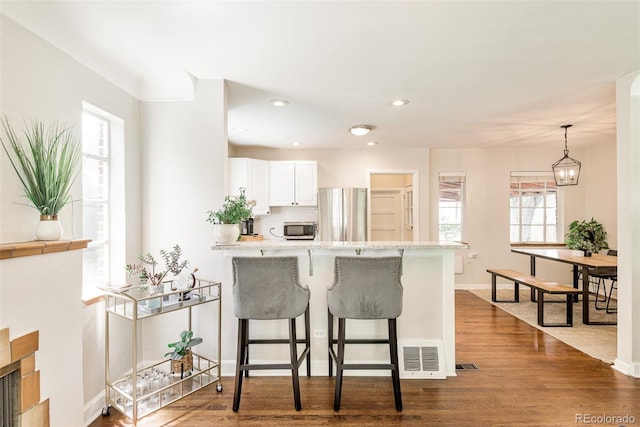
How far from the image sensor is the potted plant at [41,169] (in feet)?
5.32

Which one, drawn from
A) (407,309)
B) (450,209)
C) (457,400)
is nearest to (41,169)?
(407,309)

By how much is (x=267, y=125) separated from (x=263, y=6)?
7.51 ft

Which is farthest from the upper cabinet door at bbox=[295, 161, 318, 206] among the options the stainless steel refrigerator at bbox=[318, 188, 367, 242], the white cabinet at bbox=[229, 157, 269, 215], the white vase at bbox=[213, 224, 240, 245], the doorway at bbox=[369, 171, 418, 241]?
the white vase at bbox=[213, 224, 240, 245]

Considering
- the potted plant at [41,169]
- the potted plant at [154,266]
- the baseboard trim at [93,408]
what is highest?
the potted plant at [41,169]

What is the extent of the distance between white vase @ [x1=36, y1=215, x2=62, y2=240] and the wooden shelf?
1.2 inches

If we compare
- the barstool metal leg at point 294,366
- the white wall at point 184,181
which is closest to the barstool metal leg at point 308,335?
the barstool metal leg at point 294,366

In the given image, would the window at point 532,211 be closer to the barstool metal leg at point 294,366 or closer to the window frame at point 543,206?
the window frame at point 543,206

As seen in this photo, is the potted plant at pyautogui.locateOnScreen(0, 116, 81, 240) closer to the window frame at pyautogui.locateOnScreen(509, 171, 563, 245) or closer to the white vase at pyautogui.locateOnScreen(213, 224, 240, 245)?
the white vase at pyautogui.locateOnScreen(213, 224, 240, 245)

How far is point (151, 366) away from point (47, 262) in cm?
121

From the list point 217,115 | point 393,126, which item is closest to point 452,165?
point 393,126

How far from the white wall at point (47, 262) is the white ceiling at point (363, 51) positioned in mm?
154

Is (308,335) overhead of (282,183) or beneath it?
beneath

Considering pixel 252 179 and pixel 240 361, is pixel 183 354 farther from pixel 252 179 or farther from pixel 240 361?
pixel 252 179

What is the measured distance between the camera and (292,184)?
511cm
